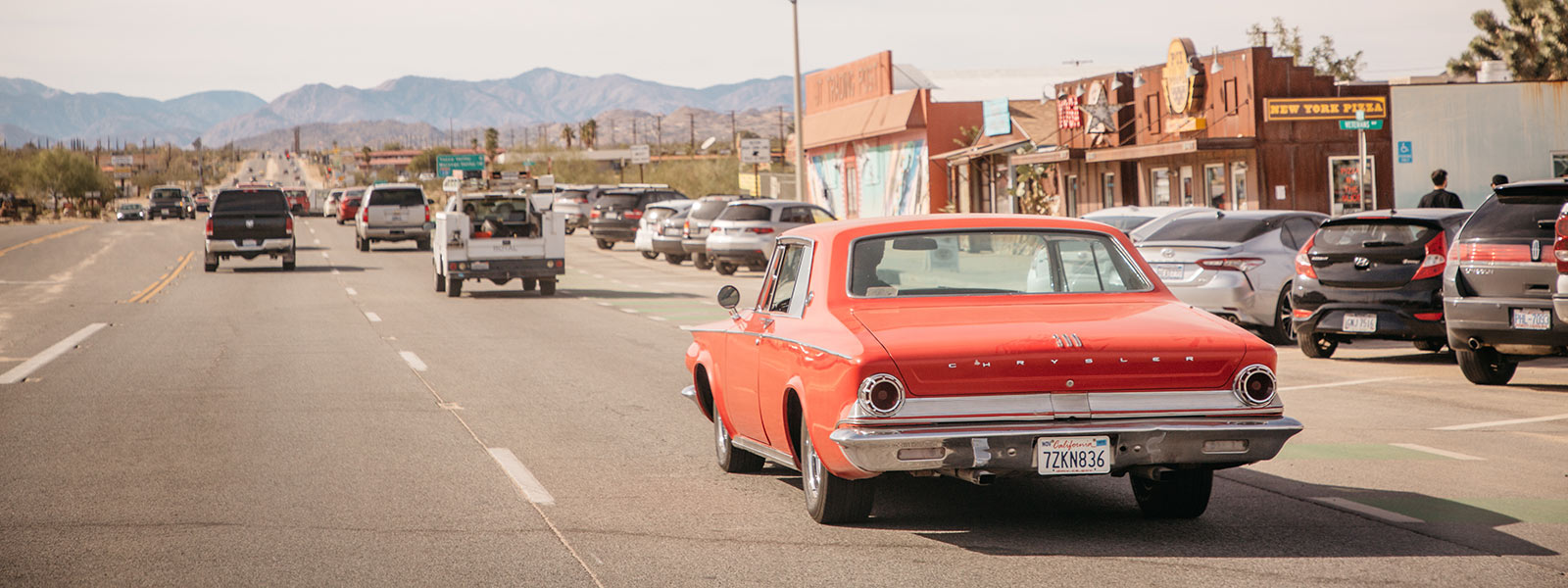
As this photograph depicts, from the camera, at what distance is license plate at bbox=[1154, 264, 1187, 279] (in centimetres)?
1697

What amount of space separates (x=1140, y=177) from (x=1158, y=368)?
3547cm

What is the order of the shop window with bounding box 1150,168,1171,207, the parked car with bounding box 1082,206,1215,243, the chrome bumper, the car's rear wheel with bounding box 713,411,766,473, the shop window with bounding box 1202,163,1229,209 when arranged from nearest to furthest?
the chrome bumper, the car's rear wheel with bounding box 713,411,766,473, the parked car with bounding box 1082,206,1215,243, the shop window with bounding box 1202,163,1229,209, the shop window with bounding box 1150,168,1171,207

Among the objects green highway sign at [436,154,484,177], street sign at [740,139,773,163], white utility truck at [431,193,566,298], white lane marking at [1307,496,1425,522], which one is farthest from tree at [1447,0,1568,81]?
green highway sign at [436,154,484,177]

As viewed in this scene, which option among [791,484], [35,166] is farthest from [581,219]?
[35,166]

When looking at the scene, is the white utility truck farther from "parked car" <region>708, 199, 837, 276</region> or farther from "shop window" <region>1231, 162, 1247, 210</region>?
"shop window" <region>1231, 162, 1247, 210</region>

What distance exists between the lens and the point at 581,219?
56.5m

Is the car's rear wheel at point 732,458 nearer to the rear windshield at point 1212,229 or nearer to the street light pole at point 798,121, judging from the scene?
the rear windshield at point 1212,229

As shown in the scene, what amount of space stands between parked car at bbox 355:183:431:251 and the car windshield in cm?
3849

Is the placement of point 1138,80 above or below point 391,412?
above

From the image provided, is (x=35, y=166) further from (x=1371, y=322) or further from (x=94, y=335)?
(x=1371, y=322)

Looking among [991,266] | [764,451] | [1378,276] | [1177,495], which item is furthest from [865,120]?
[1177,495]

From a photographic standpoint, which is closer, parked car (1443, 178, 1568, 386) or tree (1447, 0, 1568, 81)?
parked car (1443, 178, 1568, 386)

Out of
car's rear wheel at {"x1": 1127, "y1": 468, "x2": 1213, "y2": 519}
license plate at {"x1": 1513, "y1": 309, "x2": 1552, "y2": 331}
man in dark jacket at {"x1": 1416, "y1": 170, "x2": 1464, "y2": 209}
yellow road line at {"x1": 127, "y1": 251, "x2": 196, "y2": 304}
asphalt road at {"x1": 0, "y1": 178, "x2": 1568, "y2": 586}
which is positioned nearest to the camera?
asphalt road at {"x1": 0, "y1": 178, "x2": 1568, "y2": 586}

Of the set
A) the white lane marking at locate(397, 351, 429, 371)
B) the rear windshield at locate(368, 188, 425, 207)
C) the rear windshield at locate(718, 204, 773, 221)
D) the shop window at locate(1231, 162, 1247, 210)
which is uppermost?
the rear windshield at locate(368, 188, 425, 207)
